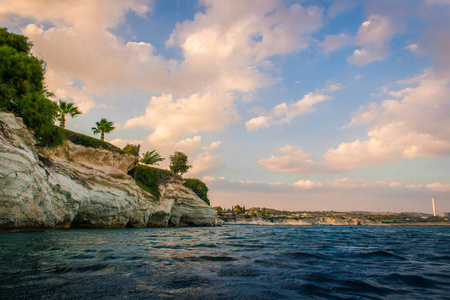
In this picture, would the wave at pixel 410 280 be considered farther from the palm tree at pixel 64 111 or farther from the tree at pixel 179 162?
the tree at pixel 179 162

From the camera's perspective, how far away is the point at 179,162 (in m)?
74.6

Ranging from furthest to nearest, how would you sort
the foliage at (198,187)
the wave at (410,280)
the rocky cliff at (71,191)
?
the foliage at (198,187), the rocky cliff at (71,191), the wave at (410,280)

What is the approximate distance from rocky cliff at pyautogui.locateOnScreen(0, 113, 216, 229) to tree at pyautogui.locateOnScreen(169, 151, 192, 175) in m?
26.3

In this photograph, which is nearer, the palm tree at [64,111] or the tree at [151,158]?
the palm tree at [64,111]

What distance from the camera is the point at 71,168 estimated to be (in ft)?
84.5

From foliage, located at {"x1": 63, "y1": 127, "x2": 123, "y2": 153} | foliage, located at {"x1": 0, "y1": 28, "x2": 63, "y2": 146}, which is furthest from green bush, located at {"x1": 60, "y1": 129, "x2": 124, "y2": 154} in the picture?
foliage, located at {"x1": 0, "y1": 28, "x2": 63, "y2": 146}

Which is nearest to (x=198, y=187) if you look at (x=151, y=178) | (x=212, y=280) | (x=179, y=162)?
(x=179, y=162)

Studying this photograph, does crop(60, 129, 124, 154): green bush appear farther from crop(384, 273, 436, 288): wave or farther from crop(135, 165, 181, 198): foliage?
crop(384, 273, 436, 288): wave

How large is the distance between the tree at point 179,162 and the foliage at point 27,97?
5048 cm

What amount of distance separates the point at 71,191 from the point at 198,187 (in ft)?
143

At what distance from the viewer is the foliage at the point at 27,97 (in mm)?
20672

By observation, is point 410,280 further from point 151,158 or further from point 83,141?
point 151,158

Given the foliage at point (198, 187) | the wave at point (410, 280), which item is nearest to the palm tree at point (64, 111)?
the foliage at point (198, 187)

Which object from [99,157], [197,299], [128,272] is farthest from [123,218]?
[197,299]
